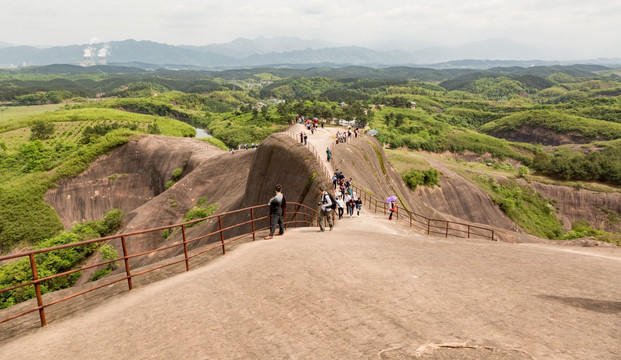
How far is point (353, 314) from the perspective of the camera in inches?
253

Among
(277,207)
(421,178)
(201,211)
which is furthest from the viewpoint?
(421,178)

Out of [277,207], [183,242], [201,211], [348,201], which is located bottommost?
[201,211]

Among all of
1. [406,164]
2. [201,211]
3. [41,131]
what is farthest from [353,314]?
[41,131]

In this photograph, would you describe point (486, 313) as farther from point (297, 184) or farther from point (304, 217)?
point (297, 184)

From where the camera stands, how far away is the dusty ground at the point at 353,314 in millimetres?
5375

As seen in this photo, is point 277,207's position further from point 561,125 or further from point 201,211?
point 561,125

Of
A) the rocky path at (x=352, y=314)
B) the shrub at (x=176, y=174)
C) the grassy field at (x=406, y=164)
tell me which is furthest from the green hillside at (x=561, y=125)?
the rocky path at (x=352, y=314)

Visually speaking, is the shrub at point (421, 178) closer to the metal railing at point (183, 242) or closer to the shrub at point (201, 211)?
the metal railing at point (183, 242)

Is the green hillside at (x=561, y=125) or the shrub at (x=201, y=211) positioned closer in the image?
the shrub at (x=201, y=211)

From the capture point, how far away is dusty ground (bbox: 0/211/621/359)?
538 cm

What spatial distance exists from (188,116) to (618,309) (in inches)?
7706

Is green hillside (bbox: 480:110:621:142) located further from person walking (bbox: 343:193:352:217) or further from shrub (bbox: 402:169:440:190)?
person walking (bbox: 343:193:352:217)

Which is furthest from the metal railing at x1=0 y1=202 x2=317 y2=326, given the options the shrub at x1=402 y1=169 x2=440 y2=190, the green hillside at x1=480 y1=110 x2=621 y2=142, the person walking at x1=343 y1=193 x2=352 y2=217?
the green hillside at x1=480 y1=110 x2=621 y2=142

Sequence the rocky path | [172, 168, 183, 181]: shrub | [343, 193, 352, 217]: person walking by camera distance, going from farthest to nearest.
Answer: [172, 168, 183, 181]: shrub, [343, 193, 352, 217]: person walking, the rocky path
